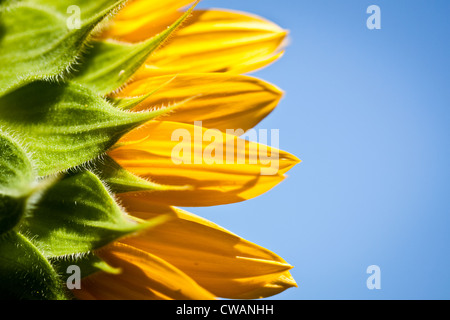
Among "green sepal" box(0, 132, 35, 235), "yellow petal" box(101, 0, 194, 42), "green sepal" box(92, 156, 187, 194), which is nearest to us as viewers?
"green sepal" box(0, 132, 35, 235)

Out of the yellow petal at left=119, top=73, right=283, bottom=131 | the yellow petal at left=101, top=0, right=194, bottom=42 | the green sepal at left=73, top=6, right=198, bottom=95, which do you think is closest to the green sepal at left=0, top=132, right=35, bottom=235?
the green sepal at left=73, top=6, right=198, bottom=95

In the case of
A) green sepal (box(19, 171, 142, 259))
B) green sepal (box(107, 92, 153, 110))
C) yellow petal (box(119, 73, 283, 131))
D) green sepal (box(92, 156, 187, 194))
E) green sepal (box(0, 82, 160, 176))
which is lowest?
green sepal (box(19, 171, 142, 259))

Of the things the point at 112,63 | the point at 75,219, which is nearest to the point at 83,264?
the point at 75,219

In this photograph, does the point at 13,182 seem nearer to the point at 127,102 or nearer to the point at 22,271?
the point at 22,271

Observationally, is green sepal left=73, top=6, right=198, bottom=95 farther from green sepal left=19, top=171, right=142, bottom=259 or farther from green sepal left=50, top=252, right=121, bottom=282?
green sepal left=50, top=252, right=121, bottom=282

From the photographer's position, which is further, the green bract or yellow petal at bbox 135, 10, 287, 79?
yellow petal at bbox 135, 10, 287, 79

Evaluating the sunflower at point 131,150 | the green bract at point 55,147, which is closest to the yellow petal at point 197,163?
the sunflower at point 131,150

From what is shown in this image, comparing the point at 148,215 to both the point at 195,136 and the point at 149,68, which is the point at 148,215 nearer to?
the point at 195,136
